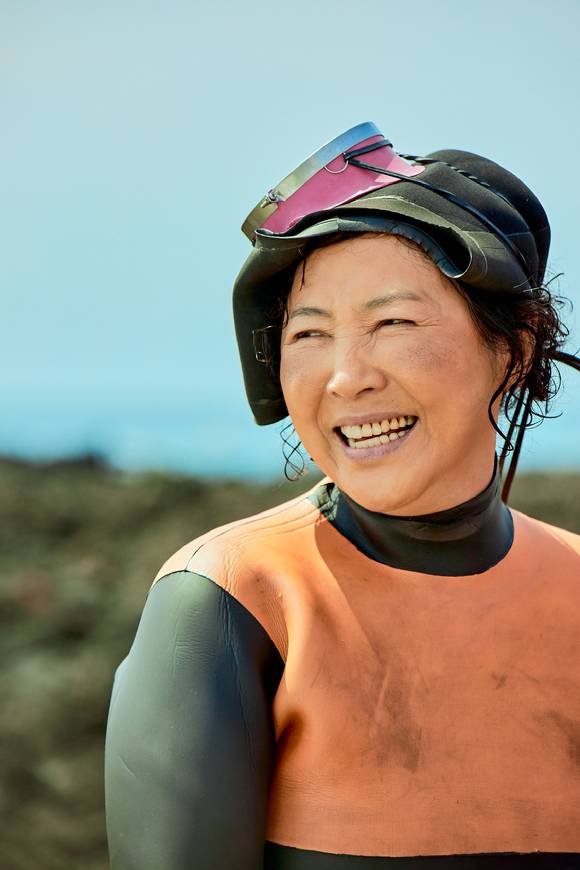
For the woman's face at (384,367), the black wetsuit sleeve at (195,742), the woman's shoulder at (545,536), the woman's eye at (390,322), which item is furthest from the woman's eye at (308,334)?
the woman's shoulder at (545,536)

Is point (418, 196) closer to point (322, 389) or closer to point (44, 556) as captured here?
point (322, 389)

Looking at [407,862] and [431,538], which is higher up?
[431,538]

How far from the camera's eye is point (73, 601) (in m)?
4.83

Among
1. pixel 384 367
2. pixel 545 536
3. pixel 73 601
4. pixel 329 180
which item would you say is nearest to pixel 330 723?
pixel 384 367

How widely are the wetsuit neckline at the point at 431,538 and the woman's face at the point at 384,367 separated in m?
0.07

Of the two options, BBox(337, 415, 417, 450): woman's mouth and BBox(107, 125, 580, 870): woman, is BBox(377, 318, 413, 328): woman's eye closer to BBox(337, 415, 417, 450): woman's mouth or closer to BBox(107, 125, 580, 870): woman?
BBox(107, 125, 580, 870): woman

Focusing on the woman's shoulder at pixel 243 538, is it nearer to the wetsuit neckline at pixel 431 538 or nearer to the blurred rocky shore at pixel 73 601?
the wetsuit neckline at pixel 431 538

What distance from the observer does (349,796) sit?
1431 millimetres

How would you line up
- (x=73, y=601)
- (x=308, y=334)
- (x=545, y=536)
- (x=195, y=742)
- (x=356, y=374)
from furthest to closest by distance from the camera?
(x=73, y=601)
(x=545, y=536)
(x=308, y=334)
(x=356, y=374)
(x=195, y=742)

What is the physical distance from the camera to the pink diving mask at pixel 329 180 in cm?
166

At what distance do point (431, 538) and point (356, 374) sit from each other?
16.3 inches

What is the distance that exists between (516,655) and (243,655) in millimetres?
584

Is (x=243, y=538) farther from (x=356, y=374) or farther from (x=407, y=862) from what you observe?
(x=407, y=862)

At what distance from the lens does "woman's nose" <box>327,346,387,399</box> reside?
5.03 ft
